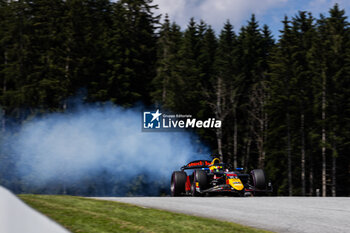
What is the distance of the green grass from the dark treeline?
106 feet

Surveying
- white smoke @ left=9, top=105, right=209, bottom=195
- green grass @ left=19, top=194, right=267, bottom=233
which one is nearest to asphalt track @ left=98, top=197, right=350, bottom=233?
green grass @ left=19, top=194, right=267, bottom=233

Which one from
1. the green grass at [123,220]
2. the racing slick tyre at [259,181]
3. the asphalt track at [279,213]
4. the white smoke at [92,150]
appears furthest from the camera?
the white smoke at [92,150]

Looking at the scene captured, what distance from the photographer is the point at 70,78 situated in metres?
45.4

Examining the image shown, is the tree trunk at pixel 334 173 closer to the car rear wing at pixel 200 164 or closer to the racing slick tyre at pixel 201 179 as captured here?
the car rear wing at pixel 200 164

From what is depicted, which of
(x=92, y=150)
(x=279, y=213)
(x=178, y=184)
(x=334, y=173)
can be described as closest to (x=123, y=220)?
(x=279, y=213)

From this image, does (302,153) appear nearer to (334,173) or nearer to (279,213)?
(334,173)

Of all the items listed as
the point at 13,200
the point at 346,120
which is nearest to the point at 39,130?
the point at 346,120

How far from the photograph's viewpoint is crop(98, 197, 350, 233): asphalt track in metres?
10.1

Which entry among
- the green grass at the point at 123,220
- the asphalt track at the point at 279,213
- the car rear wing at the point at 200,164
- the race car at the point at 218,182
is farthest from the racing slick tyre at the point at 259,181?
the green grass at the point at 123,220

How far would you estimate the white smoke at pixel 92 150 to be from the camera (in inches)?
1644

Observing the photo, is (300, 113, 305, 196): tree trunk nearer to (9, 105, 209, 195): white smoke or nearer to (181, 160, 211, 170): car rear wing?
(9, 105, 209, 195): white smoke

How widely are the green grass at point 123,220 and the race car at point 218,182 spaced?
7037mm

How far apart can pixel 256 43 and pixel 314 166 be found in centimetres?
2021

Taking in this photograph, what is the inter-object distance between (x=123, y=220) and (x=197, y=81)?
43738mm
